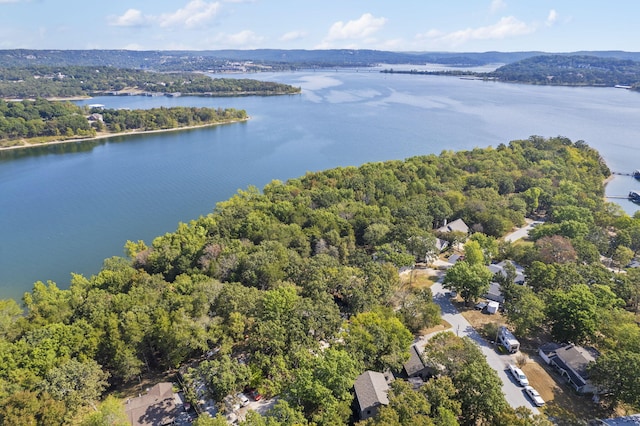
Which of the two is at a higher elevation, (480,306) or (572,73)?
(572,73)

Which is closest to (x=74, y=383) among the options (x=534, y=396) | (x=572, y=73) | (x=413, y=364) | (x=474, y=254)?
(x=413, y=364)

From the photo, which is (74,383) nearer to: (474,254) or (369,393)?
(369,393)

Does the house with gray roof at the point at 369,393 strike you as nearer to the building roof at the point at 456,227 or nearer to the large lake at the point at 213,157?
the building roof at the point at 456,227

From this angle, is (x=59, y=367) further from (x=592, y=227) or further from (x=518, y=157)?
(x=518, y=157)

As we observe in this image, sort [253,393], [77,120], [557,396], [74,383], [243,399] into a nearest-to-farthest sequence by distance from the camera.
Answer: [74,383]
[243,399]
[557,396]
[253,393]
[77,120]

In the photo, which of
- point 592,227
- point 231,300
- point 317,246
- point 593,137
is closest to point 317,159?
point 317,246

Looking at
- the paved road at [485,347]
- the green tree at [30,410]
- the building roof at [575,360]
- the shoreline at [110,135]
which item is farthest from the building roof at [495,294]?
the shoreline at [110,135]

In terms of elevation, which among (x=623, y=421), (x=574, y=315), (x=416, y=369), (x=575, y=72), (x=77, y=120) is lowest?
(x=623, y=421)
